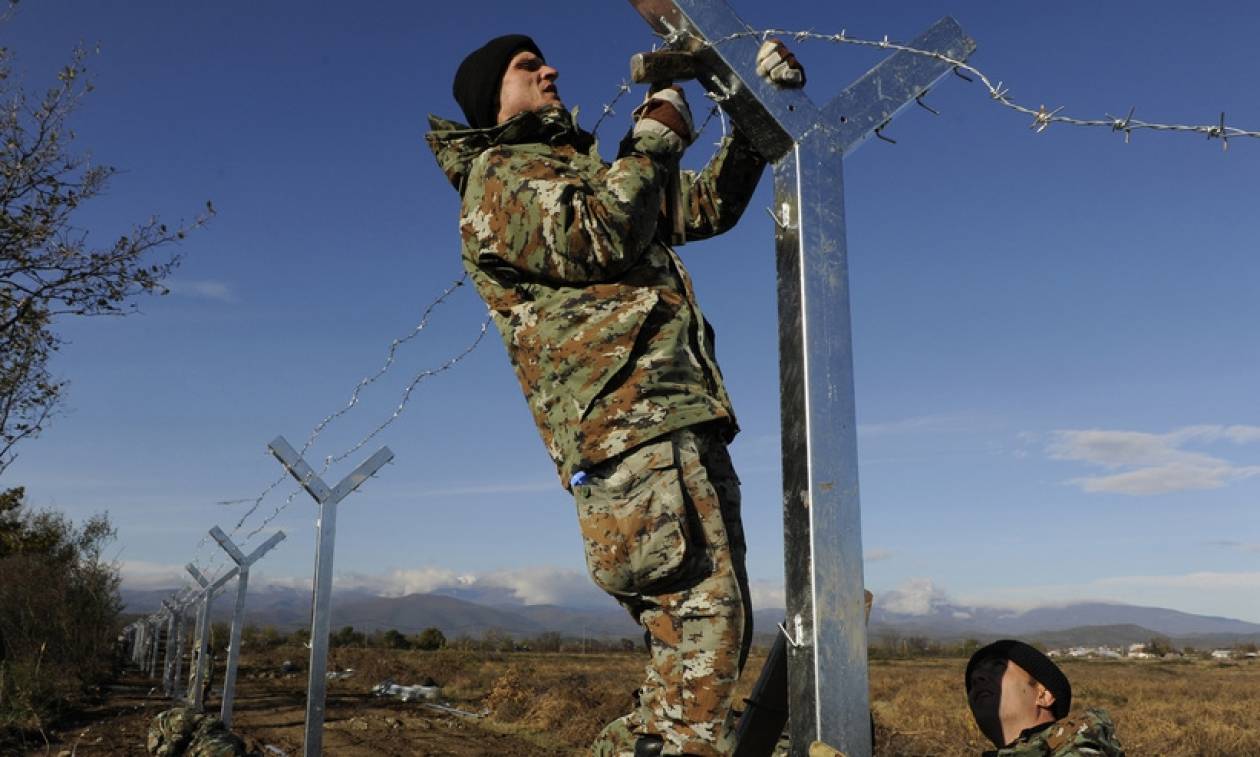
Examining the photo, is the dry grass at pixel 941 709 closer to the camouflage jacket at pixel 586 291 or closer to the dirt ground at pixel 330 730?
the dirt ground at pixel 330 730

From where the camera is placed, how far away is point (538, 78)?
7.81 feet

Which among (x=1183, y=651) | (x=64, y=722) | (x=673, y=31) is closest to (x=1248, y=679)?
(x=1183, y=651)

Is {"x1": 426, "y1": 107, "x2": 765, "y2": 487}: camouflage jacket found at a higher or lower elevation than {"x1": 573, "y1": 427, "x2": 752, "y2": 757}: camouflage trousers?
higher

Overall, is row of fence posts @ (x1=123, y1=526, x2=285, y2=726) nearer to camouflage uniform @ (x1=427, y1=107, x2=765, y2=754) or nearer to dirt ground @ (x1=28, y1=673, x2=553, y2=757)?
dirt ground @ (x1=28, y1=673, x2=553, y2=757)

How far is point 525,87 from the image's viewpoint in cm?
236

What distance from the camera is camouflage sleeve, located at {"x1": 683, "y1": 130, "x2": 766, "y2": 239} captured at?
2455 millimetres

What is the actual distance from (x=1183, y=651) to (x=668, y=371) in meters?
51.5

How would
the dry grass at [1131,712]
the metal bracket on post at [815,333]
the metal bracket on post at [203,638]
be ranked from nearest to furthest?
the metal bracket on post at [815,333] < the dry grass at [1131,712] < the metal bracket on post at [203,638]

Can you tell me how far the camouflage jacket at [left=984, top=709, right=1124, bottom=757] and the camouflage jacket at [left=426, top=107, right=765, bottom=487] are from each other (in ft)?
4.97

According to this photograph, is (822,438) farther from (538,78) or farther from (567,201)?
(538,78)

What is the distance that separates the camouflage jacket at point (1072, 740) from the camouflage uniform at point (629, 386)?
4.44 feet

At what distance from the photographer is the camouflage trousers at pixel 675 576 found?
5.83ft

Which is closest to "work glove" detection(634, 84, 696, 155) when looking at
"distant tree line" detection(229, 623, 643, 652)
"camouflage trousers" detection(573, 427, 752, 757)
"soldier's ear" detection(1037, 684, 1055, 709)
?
"camouflage trousers" detection(573, 427, 752, 757)

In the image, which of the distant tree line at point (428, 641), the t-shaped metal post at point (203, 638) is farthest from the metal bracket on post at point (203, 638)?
the distant tree line at point (428, 641)
